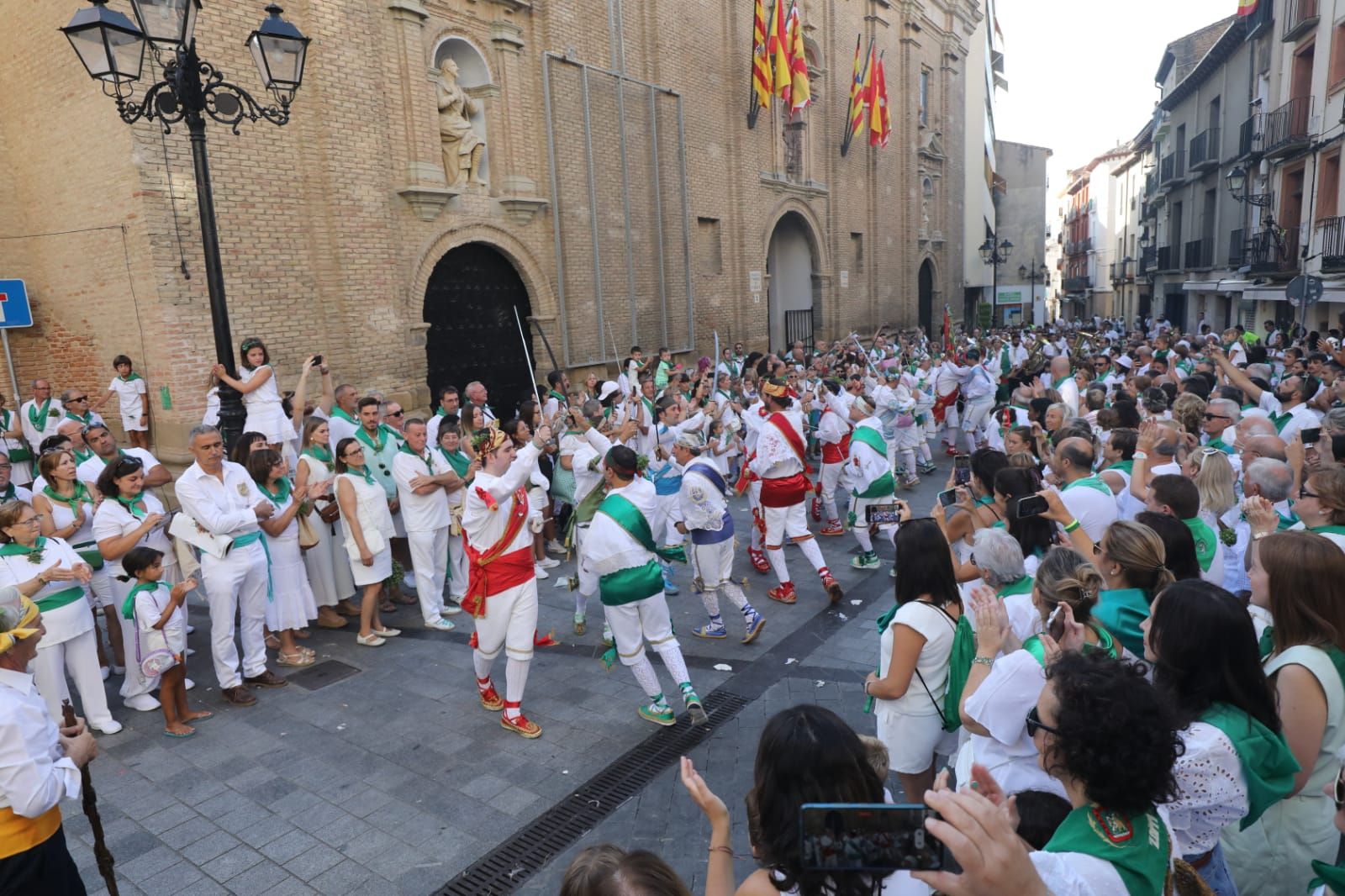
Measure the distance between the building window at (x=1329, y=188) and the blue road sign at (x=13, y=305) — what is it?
25.1 metres

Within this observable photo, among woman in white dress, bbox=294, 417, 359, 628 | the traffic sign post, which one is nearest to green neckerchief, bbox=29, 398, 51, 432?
the traffic sign post

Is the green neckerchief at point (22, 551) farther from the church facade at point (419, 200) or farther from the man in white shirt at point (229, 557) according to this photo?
the church facade at point (419, 200)

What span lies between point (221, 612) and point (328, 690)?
986 mm

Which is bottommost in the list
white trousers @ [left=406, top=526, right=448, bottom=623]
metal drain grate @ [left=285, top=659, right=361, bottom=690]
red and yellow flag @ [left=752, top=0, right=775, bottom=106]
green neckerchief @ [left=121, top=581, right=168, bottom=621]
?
metal drain grate @ [left=285, top=659, right=361, bottom=690]

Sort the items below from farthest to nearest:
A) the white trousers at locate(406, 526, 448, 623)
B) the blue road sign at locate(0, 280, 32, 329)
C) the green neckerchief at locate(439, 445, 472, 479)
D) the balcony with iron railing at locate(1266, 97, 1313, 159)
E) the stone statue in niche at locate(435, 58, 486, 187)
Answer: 1. the balcony with iron railing at locate(1266, 97, 1313, 159)
2. the stone statue in niche at locate(435, 58, 486, 187)
3. the blue road sign at locate(0, 280, 32, 329)
4. the green neckerchief at locate(439, 445, 472, 479)
5. the white trousers at locate(406, 526, 448, 623)

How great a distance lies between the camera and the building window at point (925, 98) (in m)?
31.3

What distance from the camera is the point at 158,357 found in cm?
1006

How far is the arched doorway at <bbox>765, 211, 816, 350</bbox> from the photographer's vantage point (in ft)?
81.5

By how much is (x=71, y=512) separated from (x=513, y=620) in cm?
348

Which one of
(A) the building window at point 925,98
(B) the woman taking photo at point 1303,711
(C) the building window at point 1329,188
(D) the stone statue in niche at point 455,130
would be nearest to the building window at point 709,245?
(D) the stone statue in niche at point 455,130

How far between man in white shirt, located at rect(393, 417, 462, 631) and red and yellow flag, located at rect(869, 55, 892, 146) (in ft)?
70.6

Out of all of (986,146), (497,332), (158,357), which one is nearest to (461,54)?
(497,332)

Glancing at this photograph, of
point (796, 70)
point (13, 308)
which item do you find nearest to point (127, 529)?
point (13, 308)

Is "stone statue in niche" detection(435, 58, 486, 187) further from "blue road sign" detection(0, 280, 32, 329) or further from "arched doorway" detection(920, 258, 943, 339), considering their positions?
"arched doorway" detection(920, 258, 943, 339)
